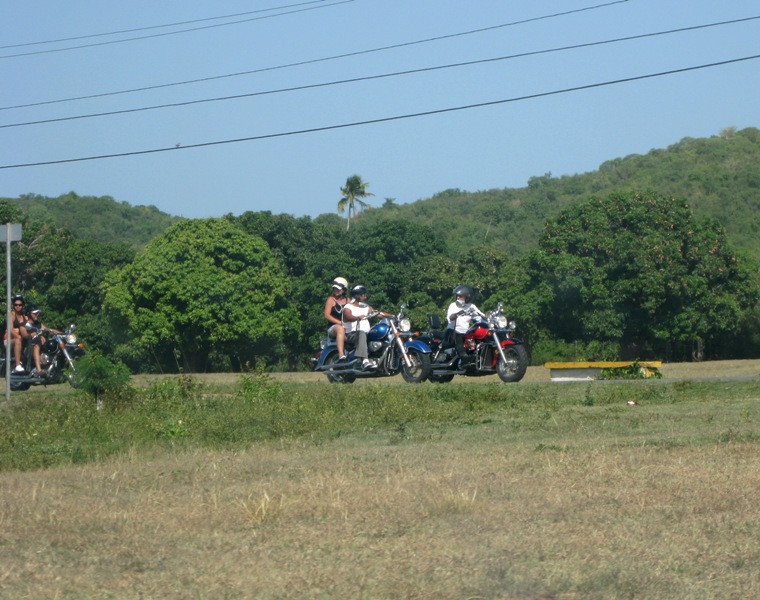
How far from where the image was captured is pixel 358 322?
18.1m

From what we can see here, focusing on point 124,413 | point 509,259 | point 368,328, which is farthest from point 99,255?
point 124,413

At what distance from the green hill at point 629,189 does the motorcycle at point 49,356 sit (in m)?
47.6

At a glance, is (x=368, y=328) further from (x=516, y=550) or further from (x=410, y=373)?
(x=516, y=550)

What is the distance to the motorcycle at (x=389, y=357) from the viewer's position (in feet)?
58.0

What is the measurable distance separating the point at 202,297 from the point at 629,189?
30.7 metres

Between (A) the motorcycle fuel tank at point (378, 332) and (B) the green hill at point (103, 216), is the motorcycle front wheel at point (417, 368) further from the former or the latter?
(B) the green hill at point (103, 216)

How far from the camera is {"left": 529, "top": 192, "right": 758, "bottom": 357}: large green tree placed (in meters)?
49.5

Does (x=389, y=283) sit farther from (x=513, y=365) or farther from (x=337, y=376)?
(x=513, y=365)

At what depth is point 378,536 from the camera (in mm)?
6176

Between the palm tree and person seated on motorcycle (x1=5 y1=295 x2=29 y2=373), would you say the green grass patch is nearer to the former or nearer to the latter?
person seated on motorcycle (x1=5 y1=295 x2=29 y2=373)

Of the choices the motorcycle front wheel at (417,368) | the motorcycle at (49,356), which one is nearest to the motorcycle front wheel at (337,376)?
the motorcycle front wheel at (417,368)

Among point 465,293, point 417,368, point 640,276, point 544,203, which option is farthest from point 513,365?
point 544,203

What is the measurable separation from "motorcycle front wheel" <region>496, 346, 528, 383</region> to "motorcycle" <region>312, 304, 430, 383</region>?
1.25 m

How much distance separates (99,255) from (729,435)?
2223 inches
